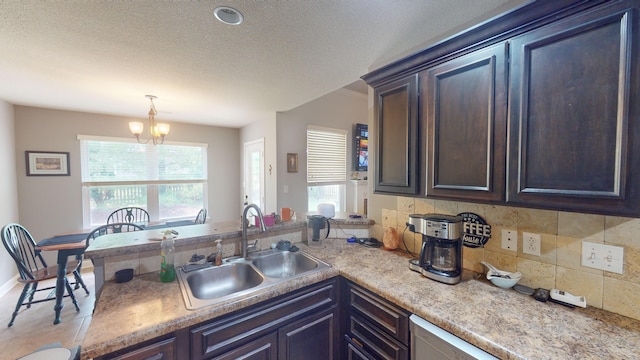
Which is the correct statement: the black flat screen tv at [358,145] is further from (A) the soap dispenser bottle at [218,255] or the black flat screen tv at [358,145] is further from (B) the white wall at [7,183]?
(B) the white wall at [7,183]

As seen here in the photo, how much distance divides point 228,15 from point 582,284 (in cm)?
234

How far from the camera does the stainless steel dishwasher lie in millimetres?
942

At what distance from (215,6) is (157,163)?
3882 mm

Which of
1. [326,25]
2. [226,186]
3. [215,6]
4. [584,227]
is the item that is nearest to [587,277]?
[584,227]

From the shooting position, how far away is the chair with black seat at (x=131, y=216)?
396 cm

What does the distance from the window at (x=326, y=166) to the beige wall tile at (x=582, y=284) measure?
133 inches

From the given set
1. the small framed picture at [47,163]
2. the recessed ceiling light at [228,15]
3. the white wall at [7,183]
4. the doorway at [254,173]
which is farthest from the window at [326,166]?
the white wall at [7,183]

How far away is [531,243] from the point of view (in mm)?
1285

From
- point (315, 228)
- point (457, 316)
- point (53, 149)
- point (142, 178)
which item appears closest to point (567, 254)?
point (457, 316)

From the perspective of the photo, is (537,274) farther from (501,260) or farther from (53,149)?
(53,149)

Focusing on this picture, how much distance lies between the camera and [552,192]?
0.98 m

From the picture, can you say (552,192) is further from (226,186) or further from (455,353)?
(226,186)

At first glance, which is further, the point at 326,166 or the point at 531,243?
the point at 326,166

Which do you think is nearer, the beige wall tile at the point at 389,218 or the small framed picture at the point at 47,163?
the beige wall tile at the point at 389,218
